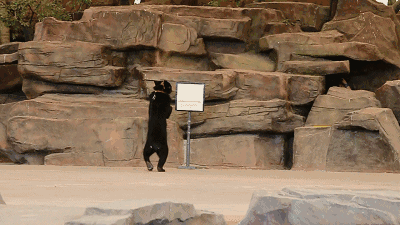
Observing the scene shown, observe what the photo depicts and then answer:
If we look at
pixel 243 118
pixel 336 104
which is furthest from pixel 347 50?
pixel 243 118

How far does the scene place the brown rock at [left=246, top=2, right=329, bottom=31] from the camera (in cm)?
1934

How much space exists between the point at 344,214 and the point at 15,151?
45.6 feet

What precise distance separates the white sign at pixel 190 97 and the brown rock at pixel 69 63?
12.7 ft

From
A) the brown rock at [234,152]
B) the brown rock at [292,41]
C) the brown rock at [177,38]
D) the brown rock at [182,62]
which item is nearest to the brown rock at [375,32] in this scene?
the brown rock at [292,41]

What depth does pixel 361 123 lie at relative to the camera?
1298 centimetres

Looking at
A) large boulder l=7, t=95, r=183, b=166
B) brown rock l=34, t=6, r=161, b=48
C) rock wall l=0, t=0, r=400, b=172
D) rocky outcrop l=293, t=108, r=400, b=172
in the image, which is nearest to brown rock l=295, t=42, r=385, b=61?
rock wall l=0, t=0, r=400, b=172

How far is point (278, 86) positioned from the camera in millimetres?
16062

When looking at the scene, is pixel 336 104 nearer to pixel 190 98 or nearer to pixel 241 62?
pixel 241 62

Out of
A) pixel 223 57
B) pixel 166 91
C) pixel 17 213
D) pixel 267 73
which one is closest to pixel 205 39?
pixel 223 57

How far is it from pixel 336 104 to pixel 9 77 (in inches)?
397

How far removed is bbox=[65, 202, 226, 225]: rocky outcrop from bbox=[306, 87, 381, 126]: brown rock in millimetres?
12686

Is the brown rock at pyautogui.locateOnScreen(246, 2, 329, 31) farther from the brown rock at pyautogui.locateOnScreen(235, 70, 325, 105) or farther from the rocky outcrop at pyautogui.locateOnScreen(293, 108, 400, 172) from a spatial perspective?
the rocky outcrop at pyautogui.locateOnScreen(293, 108, 400, 172)

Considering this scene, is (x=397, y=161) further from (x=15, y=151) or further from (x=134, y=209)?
(x=134, y=209)

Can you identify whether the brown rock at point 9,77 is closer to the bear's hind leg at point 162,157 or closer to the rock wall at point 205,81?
the rock wall at point 205,81
